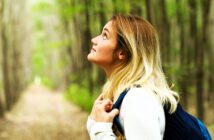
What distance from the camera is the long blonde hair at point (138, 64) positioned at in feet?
8.86

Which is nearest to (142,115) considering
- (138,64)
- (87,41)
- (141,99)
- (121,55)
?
(141,99)

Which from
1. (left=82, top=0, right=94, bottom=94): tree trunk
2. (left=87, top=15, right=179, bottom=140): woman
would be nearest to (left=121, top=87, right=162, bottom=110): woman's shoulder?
(left=87, top=15, right=179, bottom=140): woman

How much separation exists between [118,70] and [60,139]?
9177 millimetres

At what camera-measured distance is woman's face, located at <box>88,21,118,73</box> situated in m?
2.91

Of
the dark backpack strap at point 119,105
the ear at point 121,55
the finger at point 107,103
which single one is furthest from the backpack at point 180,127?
the ear at point 121,55

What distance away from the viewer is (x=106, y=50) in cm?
291

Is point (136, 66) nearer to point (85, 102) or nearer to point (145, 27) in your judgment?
point (145, 27)

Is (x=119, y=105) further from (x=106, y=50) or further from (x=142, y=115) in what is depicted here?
(x=106, y=50)

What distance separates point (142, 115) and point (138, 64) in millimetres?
354

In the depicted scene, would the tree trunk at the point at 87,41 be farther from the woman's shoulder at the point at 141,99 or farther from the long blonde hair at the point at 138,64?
the woman's shoulder at the point at 141,99

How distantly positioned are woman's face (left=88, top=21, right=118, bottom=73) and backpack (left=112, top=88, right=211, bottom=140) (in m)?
0.30

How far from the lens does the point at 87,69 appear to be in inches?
924

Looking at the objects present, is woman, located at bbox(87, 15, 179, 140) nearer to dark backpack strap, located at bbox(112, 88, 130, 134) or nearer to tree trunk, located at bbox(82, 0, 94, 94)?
dark backpack strap, located at bbox(112, 88, 130, 134)

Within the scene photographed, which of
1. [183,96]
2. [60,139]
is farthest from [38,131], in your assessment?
[183,96]
